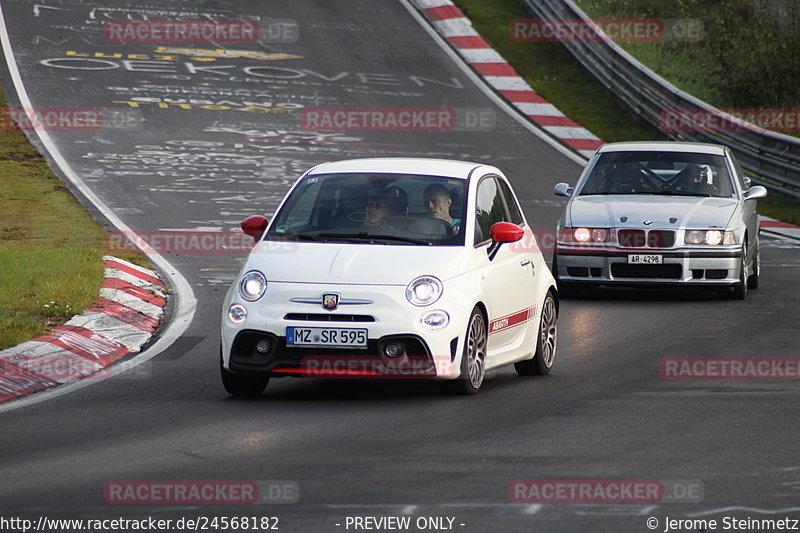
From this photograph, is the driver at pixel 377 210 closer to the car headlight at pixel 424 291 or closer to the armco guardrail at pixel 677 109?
the car headlight at pixel 424 291

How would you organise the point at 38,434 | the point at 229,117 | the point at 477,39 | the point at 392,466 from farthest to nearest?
the point at 477,39, the point at 229,117, the point at 38,434, the point at 392,466

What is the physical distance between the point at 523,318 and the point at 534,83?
2012cm

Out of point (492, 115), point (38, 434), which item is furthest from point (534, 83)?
point (38, 434)

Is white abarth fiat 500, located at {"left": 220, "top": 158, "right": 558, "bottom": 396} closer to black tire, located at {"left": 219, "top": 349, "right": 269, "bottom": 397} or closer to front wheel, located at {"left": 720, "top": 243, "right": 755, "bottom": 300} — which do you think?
black tire, located at {"left": 219, "top": 349, "right": 269, "bottom": 397}

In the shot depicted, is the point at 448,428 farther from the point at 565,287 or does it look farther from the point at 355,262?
the point at 565,287

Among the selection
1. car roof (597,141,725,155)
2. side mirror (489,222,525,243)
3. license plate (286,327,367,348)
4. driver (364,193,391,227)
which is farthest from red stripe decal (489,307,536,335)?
car roof (597,141,725,155)

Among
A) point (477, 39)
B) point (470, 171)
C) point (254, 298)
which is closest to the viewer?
point (254, 298)

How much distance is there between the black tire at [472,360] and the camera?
360 inches

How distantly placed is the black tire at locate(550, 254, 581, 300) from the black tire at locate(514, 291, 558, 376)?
417cm

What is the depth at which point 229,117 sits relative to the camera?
2616cm

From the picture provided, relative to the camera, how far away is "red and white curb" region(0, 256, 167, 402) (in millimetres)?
9961

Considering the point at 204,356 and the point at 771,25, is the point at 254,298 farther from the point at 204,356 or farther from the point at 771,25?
the point at 771,25

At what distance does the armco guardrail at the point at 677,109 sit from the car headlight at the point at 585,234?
322 inches

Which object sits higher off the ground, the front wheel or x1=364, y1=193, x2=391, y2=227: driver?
x1=364, y1=193, x2=391, y2=227: driver
